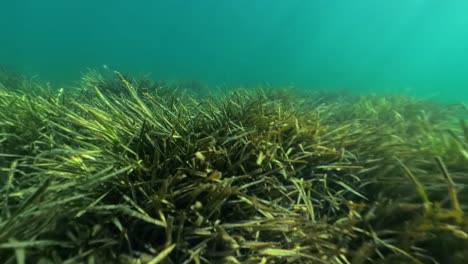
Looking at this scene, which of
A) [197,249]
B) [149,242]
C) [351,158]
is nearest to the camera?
[197,249]

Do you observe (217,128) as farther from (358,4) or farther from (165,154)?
(358,4)

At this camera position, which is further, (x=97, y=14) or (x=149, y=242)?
(x=97, y=14)

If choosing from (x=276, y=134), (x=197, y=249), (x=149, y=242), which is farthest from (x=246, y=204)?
(x=276, y=134)

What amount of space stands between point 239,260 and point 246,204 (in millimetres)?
308

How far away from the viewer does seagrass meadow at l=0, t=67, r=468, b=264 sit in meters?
1.39

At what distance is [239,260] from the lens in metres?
1.44

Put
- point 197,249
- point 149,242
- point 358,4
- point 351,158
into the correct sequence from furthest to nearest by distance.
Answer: point 358,4 < point 351,158 < point 149,242 < point 197,249

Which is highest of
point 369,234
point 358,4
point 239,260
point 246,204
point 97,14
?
point 358,4

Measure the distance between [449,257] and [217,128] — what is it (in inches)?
56.0

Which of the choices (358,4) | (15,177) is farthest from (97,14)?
(15,177)

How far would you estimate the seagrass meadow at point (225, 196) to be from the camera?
139 cm

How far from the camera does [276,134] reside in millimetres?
2283

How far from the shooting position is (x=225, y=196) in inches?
63.7

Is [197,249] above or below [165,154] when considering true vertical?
below
